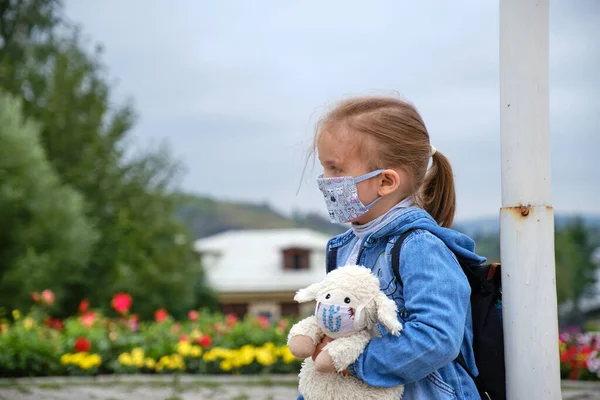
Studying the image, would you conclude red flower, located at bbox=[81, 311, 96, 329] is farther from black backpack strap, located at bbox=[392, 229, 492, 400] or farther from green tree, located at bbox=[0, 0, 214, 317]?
green tree, located at bbox=[0, 0, 214, 317]

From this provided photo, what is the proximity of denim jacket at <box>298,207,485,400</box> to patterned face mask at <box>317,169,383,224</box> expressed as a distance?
9 cm

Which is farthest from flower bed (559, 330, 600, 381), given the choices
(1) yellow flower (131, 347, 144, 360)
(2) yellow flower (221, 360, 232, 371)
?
(1) yellow flower (131, 347, 144, 360)

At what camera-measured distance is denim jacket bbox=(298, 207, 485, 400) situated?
1.80m

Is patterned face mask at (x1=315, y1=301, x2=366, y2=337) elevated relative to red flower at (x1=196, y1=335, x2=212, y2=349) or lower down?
elevated

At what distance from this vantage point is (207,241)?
1919 inches

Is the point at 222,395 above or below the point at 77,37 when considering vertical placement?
below

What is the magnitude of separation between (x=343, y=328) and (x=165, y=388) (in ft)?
14.5

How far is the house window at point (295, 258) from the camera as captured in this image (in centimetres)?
3847

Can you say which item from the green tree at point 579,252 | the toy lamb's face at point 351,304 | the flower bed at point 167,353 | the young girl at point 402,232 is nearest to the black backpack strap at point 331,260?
the young girl at point 402,232

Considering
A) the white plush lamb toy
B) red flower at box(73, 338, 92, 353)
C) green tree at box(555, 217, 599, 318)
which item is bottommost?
green tree at box(555, 217, 599, 318)

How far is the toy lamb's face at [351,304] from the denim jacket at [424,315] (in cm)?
6

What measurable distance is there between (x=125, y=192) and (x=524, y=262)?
24.5m

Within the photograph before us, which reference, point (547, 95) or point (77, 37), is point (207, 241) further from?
point (547, 95)

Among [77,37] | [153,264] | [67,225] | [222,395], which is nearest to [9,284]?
[67,225]
